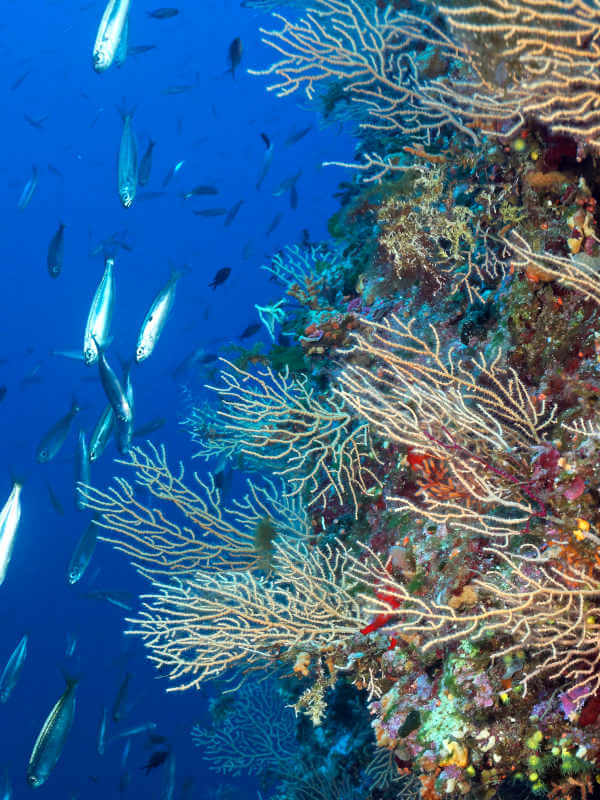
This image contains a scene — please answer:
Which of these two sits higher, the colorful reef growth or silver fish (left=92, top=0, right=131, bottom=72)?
silver fish (left=92, top=0, right=131, bottom=72)

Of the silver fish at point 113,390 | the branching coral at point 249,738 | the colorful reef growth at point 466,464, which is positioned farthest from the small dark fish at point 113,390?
the branching coral at point 249,738

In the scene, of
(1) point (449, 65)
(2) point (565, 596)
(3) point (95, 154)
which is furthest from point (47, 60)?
(2) point (565, 596)

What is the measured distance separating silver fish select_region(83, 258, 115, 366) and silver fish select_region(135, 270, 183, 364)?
0.98ft

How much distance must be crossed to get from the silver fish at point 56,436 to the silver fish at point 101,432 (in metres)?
0.80

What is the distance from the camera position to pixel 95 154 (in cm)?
6462

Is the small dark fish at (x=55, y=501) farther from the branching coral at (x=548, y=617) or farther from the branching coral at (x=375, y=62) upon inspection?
the branching coral at (x=548, y=617)

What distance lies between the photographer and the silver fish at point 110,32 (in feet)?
15.0

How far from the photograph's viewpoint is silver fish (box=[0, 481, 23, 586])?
3.65 metres

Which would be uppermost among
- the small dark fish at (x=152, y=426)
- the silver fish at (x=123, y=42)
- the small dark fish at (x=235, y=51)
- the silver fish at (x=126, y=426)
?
the silver fish at (x=123, y=42)

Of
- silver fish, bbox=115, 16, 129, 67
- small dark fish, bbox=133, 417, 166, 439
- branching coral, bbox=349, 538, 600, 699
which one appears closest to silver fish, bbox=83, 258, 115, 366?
silver fish, bbox=115, 16, 129, 67

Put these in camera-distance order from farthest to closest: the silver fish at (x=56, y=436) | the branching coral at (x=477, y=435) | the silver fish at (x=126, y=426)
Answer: the silver fish at (x=56, y=436) → the silver fish at (x=126, y=426) → the branching coral at (x=477, y=435)

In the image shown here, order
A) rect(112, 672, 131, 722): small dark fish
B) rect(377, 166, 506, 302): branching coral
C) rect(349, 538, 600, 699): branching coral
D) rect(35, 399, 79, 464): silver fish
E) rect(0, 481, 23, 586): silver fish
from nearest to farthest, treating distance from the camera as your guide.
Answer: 1. rect(349, 538, 600, 699): branching coral
2. rect(0, 481, 23, 586): silver fish
3. rect(377, 166, 506, 302): branching coral
4. rect(35, 399, 79, 464): silver fish
5. rect(112, 672, 131, 722): small dark fish

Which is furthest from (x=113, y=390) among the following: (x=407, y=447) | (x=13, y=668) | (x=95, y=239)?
(x=95, y=239)

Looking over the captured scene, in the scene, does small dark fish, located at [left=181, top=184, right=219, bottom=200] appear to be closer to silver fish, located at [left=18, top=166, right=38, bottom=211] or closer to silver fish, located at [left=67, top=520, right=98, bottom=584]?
silver fish, located at [left=18, top=166, right=38, bottom=211]
